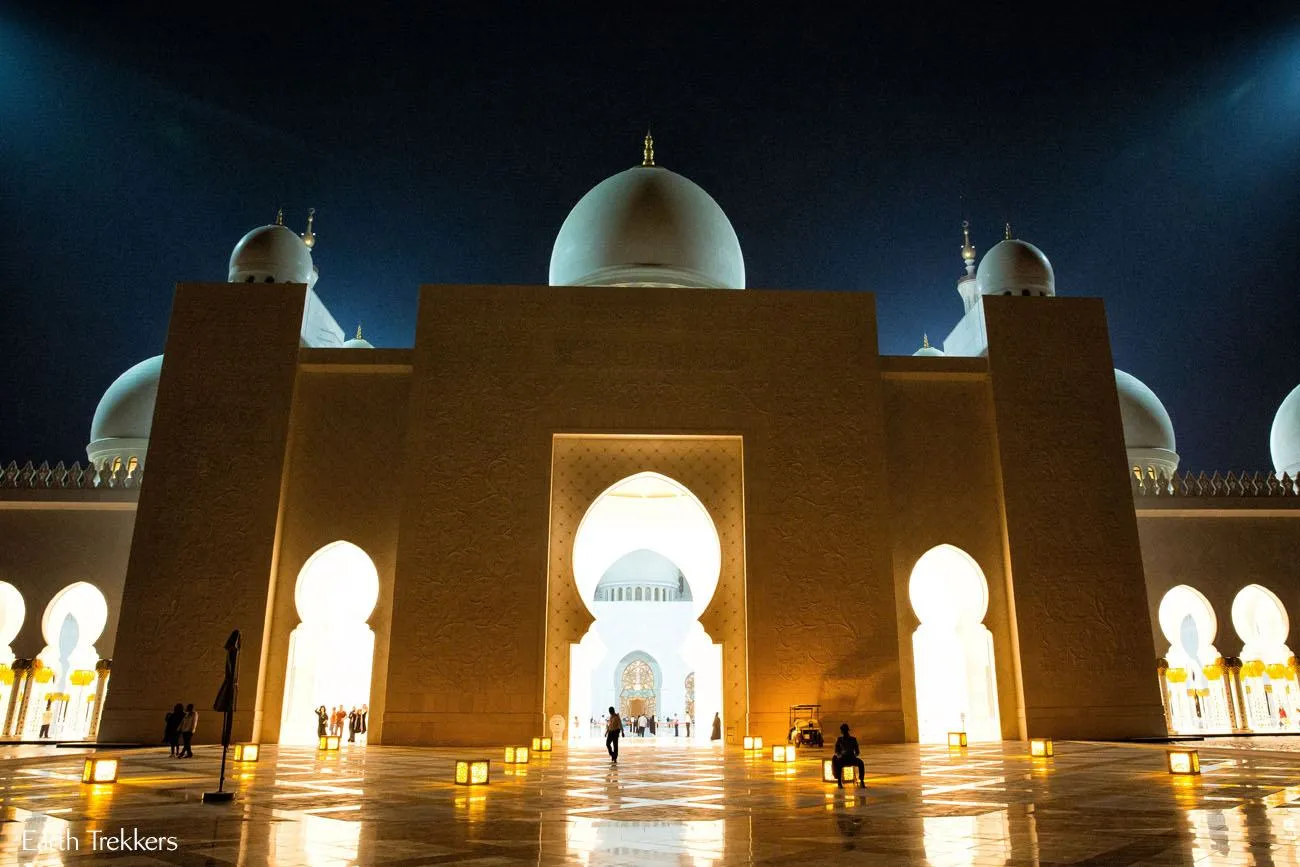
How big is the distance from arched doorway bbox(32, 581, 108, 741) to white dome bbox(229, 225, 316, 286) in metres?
4.32

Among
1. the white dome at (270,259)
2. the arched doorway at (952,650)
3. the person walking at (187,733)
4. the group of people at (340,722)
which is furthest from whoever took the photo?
the white dome at (270,259)

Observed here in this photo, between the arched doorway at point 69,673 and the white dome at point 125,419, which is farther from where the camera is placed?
the white dome at point 125,419

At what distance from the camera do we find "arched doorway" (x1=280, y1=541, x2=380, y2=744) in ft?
30.7

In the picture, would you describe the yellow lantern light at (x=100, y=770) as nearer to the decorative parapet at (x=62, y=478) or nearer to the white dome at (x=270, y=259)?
the decorative parapet at (x=62, y=478)

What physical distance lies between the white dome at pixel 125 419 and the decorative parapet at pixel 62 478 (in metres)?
1.66

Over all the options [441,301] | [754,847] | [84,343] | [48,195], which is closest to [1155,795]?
[754,847]

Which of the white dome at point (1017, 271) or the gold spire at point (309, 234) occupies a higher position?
the gold spire at point (309, 234)

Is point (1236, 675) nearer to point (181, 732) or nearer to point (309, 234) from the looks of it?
point (181, 732)

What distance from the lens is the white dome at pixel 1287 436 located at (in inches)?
555

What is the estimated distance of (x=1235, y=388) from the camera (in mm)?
15758

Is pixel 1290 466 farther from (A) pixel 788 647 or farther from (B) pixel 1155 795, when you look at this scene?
(B) pixel 1155 795

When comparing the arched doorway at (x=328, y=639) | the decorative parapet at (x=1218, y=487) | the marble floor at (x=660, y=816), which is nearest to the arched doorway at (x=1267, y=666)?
the decorative parapet at (x=1218, y=487)

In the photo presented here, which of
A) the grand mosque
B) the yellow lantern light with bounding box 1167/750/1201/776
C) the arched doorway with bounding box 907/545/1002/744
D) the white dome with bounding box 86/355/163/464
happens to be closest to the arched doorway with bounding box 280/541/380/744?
the grand mosque

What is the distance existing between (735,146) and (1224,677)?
33.4ft
